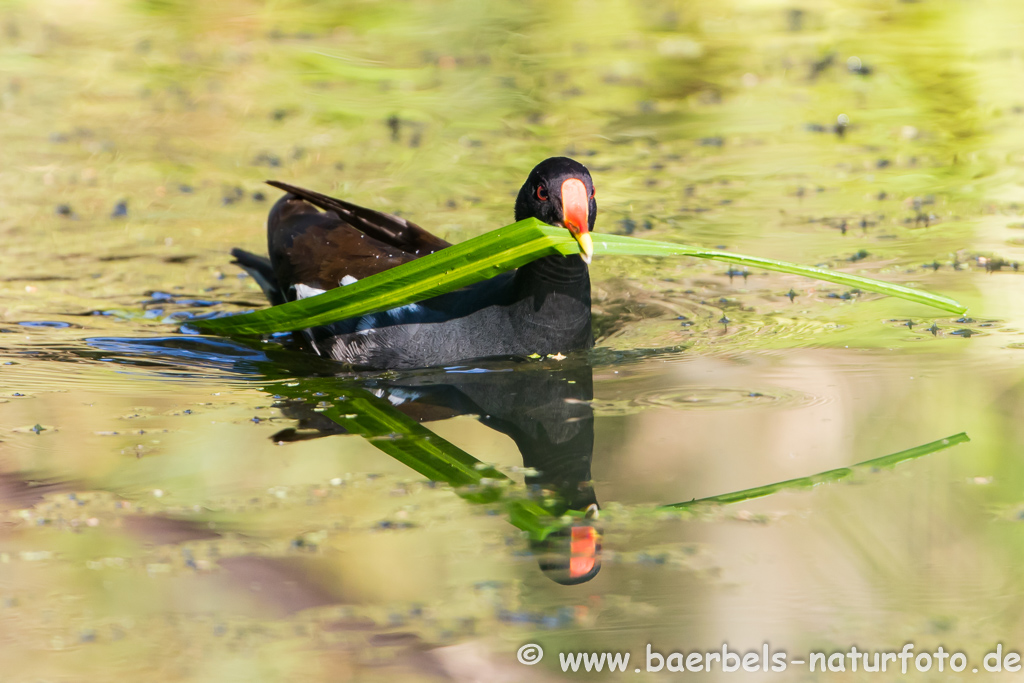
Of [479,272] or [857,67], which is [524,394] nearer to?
[479,272]

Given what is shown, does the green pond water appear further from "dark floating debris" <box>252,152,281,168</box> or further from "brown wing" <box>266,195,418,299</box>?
"brown wing" <box>266,195,418,299</box>

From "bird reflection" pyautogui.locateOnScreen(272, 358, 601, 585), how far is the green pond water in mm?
17

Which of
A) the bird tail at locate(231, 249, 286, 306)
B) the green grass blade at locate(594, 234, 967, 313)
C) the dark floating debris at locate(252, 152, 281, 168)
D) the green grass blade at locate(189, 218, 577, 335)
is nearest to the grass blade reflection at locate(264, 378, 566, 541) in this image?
the green grass blade at locate(189, 218, 577, 335)

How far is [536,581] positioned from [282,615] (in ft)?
1.93

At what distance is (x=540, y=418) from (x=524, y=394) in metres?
0.28

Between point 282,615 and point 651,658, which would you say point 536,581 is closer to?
point 651,658

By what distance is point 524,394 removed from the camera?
418 centimetres

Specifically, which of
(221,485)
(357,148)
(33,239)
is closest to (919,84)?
(357,148)

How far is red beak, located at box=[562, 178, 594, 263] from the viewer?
12.9 ft

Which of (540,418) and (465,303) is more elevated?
(465,303)

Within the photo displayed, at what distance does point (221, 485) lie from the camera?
3.38m

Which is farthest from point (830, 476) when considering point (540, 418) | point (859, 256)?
point (859, 256)

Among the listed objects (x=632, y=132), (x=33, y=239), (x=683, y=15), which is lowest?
(x=33, y=239)

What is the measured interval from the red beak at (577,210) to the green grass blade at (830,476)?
1.03 m
